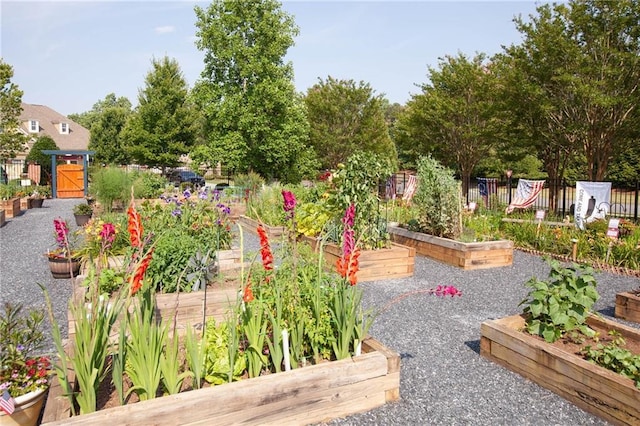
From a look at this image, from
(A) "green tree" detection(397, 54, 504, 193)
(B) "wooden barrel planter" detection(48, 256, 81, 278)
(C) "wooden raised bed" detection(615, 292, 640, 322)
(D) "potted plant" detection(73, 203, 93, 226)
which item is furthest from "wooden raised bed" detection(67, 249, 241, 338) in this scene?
(A) "green tree" detection(397, 54, 504, 193)

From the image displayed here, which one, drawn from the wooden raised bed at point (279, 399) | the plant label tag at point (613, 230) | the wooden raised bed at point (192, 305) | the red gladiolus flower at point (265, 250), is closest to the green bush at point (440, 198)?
the plant label tag at point (613, 230)

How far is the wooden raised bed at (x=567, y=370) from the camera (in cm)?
278

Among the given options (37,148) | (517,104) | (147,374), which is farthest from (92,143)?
(147,374)

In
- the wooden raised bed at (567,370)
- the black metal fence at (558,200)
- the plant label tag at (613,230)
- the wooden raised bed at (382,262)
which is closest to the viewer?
the wooden raised bed at (567,370)

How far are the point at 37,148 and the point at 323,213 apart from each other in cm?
2556

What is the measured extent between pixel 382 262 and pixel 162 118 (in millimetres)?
24133

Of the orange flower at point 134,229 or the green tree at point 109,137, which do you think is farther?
the green tree at point 109,137

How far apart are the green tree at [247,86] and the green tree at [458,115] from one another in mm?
6069

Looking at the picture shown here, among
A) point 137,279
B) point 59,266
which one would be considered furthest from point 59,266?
point 137,279

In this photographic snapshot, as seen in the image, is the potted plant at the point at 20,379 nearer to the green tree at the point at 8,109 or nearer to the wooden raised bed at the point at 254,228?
the wooden raised bed at the point at 254,228

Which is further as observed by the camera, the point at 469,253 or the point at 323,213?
the point at 323,213

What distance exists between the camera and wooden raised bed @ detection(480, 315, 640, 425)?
2.78m

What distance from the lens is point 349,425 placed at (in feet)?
9.14

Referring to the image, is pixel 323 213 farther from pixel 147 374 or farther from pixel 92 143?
pixel 92 143
